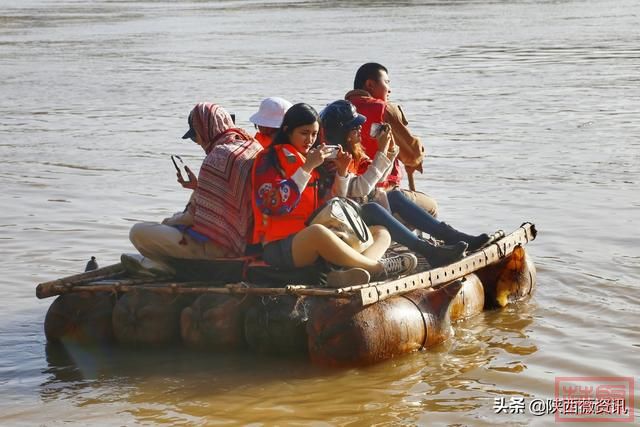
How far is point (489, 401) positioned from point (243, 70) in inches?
699

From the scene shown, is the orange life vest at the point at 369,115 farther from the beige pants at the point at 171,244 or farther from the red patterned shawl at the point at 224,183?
the beige pants at the point at 171,244

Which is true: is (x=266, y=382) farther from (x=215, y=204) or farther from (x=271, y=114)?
(x=271, y=114)

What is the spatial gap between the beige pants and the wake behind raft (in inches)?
3.1

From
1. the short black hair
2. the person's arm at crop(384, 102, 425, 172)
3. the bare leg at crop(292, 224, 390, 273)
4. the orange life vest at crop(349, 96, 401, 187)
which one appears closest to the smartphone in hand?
the orange life vest at crop(349, 96, 401, 187)

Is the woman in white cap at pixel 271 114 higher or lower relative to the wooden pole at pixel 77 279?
higher

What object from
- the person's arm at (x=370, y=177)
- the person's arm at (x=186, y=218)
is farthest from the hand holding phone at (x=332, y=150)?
the person's arm at (x=186, y=218)

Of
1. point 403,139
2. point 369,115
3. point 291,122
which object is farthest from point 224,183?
point 403,139

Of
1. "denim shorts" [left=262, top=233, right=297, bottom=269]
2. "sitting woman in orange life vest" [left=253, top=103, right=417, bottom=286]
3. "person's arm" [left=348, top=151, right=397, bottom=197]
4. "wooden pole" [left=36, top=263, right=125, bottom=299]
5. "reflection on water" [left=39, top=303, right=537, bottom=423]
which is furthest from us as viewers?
"person's arm" [left=348, top=151, right=397, bottom=197]

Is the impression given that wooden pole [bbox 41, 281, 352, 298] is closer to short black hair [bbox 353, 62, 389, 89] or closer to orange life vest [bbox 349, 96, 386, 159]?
orange life vest [bbox 349, 96, 386, 159]

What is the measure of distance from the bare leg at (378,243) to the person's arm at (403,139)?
1179mm

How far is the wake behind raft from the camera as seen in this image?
7.20 m

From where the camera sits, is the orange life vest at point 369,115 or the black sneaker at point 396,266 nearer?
the black sneaker at point 396,266

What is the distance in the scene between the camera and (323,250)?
7.45m

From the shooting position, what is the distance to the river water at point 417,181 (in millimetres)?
7137
